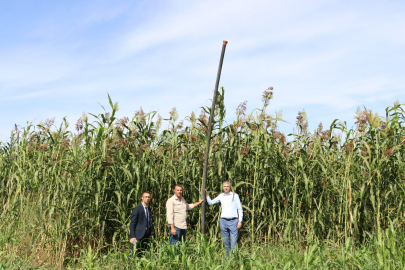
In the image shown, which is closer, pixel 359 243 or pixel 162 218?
pixel 359 243

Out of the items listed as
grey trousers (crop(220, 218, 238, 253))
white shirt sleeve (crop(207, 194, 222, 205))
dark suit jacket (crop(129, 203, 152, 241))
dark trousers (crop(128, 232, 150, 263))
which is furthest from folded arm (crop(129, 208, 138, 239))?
grey trousers (crop(220, 218, 238, 253))

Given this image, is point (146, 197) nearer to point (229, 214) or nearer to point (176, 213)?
point (176, 213)

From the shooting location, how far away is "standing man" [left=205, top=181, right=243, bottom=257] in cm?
555

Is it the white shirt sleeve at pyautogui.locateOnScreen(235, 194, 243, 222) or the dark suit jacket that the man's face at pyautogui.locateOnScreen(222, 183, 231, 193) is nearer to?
the white shirt sleeve at pyautogui.locateOnScreen(235, 194, 243, 222)

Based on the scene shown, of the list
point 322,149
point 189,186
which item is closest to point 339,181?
point 322,149

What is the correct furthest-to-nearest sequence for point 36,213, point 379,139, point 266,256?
point 36,213
point 379,139
point 266,256

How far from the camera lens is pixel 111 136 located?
5.96m

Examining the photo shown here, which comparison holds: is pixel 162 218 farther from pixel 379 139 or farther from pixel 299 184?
pixel 379 139

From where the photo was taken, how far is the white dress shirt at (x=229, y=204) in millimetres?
5539

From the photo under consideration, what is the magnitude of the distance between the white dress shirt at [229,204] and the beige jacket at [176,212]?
46 cm

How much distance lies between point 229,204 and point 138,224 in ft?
4.89

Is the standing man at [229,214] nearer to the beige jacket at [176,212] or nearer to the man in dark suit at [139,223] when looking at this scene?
the beige jacket at [176,212]

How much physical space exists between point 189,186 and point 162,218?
734 millimetres

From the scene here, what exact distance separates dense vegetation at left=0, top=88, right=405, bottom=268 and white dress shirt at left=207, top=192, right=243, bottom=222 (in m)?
0.22
